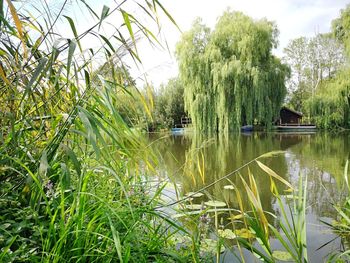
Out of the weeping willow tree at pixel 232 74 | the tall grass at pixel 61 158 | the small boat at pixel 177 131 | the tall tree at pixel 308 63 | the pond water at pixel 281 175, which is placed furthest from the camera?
the tall tree at pixel 308 63

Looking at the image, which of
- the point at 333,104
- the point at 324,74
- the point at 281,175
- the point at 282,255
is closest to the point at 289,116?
the point at 324,74

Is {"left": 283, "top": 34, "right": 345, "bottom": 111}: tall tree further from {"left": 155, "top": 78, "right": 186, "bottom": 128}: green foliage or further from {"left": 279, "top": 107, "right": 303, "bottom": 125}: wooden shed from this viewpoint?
{"left": 155, "top": 78, "right": 186, "bottom": 128}: green foliage

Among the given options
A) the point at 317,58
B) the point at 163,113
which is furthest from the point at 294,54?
the point at 163,113

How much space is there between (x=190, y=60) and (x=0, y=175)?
13799 millimetres

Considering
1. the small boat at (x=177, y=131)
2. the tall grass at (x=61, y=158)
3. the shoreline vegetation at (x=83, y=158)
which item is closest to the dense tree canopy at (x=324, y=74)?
the small boat at (x=177, y=131)

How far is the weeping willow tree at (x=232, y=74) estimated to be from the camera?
1376 cm

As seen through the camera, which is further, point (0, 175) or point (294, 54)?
point (294, 54)

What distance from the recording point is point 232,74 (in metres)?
13.6

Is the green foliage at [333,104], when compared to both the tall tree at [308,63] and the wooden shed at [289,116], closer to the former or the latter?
the tall tree at [308,63]

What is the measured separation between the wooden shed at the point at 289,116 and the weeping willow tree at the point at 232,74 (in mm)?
10427

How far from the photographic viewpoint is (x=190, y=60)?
47.1 ft

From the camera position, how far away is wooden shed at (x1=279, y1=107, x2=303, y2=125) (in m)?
24.5

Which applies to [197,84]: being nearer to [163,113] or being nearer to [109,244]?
[163,113]

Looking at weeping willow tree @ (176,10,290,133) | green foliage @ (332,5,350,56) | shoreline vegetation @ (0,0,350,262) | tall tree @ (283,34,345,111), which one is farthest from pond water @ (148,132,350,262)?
tall tree @ (283,34,345,111)
